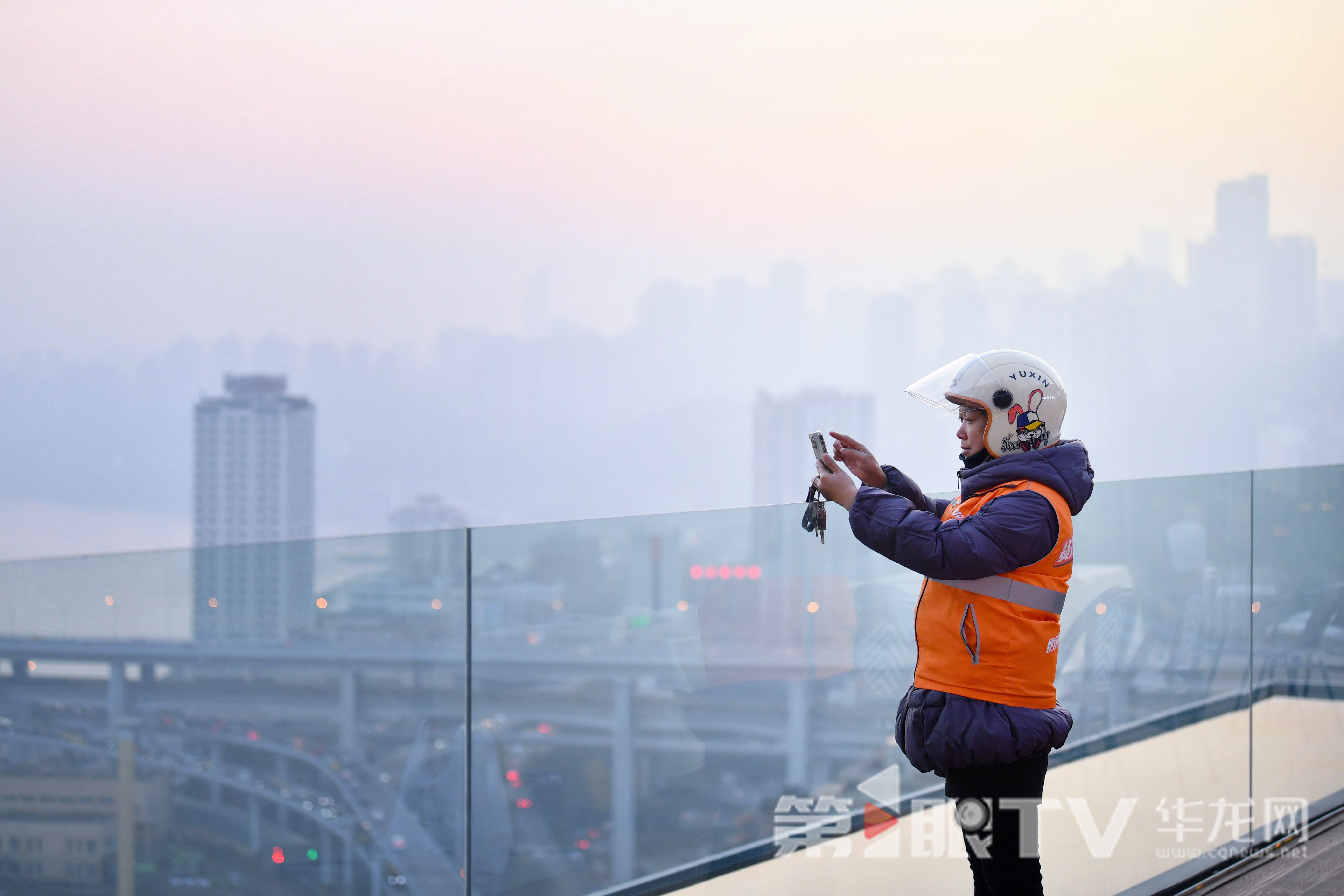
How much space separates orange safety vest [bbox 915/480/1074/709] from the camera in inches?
57.3

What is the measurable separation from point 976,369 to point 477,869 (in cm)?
131

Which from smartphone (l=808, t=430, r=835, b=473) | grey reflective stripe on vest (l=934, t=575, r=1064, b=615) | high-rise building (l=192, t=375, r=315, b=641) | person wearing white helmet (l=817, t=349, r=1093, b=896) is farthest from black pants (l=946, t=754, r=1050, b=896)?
high-rise building (l=192, t=375, r=315, b=641)

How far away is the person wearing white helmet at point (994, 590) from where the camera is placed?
1413 millimetres

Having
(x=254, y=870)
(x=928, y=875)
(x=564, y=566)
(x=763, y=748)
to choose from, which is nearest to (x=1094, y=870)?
(x=928, y=875)

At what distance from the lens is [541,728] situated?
6.88ft

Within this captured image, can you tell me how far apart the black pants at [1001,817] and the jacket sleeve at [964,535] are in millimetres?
301

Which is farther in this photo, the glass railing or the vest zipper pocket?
the glass railing

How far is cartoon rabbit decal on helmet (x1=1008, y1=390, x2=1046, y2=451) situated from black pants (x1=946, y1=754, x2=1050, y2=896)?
0.46 meters

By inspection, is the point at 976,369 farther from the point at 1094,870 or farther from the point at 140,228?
the point at 140,228

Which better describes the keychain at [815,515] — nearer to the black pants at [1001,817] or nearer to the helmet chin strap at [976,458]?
the helmet chin strap at [976,458]

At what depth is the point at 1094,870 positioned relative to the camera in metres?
2.47

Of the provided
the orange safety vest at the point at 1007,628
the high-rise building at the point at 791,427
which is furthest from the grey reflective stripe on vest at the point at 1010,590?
the high-rise building at the point at 791,427

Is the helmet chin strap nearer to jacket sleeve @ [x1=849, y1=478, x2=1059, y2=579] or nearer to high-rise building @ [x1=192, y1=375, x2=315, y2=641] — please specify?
jacket sleeve @ [x1=849, y1=478, x2=1059, y2=579]

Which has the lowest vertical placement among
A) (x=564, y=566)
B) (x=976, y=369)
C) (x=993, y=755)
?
(x=993, y=755)
